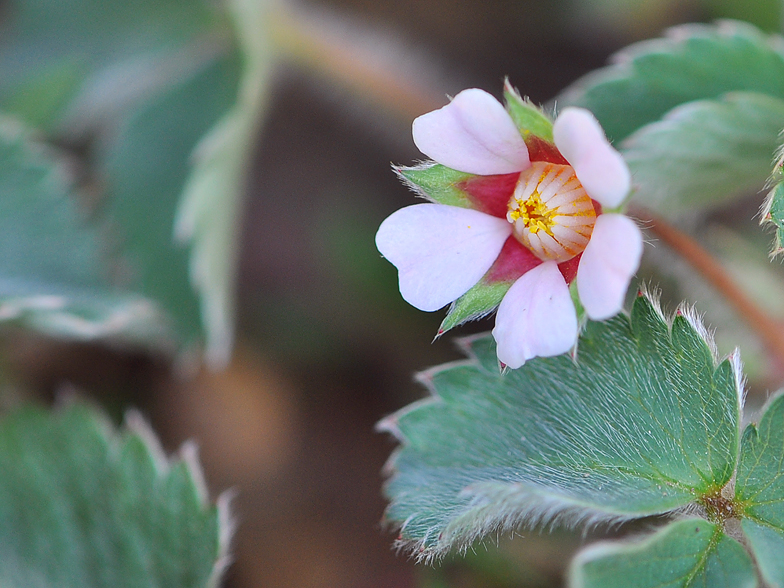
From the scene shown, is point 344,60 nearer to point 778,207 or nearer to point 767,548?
point 778,207

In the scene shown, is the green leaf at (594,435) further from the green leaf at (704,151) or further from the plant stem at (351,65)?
the plant stem at (351,65)

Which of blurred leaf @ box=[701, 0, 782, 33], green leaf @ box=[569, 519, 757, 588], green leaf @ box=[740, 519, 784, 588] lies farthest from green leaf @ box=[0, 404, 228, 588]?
blurred leaf @ box=[701, 0, 782, 33]

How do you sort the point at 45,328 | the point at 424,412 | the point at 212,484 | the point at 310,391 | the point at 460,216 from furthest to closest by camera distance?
the point at 310,391 < the point at 212,484 < the point at 45,328 < the point at 424,412 < the point at 460,216

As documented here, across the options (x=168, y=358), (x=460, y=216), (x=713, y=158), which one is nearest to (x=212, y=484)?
(x=168, y=358)

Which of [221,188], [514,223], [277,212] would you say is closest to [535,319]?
[514,223]

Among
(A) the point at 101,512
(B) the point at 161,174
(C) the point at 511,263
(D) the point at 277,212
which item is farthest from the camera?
(D) the point at 277,212

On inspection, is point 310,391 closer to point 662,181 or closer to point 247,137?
point 247,137
